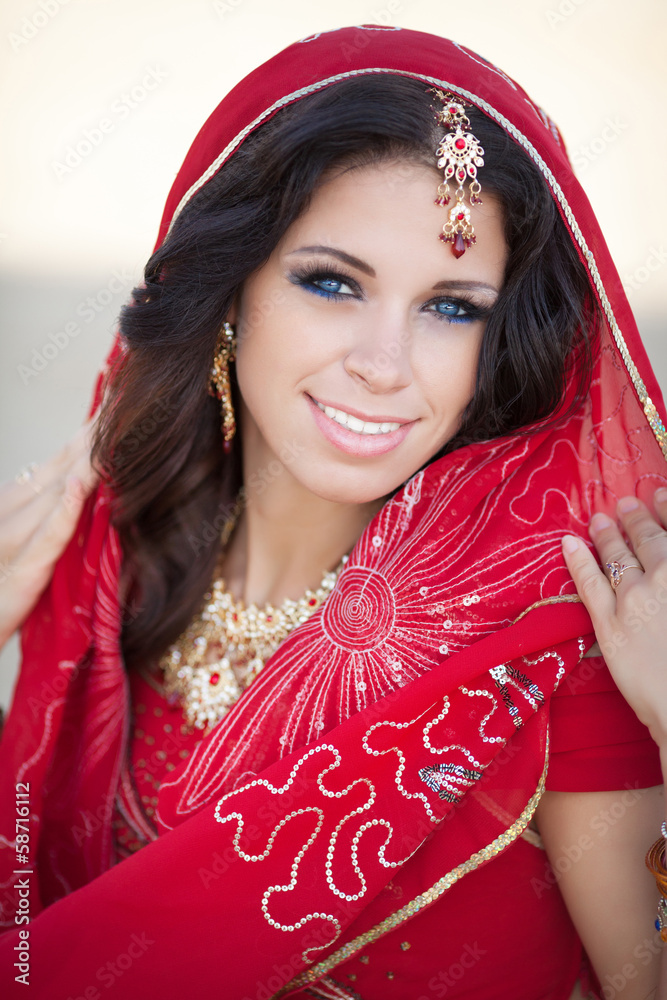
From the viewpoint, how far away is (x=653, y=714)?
90 cm

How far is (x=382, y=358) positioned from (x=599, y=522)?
0.36 metres

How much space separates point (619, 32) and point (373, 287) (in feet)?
10.7

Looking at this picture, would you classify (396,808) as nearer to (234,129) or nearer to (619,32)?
(234,129)

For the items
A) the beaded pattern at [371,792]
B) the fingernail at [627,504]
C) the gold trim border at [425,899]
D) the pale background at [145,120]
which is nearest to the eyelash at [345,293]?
the fingernail at [627,504]

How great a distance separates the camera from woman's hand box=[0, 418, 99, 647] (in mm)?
1392

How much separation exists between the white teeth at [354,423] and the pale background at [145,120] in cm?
267

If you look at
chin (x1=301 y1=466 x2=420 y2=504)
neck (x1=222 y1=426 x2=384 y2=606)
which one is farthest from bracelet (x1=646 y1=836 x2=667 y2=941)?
neck (x1=222 y1=426 x2=384 y2=606)

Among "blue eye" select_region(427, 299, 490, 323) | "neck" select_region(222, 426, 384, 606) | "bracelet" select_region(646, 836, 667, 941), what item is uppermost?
"blue eye" select_region(427, 299, 490, 323)

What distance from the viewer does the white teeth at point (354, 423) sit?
1.12 metres

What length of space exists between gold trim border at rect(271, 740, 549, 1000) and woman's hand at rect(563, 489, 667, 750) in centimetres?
15

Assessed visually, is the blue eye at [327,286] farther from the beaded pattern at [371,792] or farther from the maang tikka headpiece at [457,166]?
the beaded pattern at [371,792]

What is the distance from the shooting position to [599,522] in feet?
3.50

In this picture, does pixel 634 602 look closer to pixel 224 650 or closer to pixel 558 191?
pixel 558 191

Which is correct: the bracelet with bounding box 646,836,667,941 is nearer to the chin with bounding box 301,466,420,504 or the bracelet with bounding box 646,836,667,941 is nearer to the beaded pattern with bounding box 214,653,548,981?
the beaded pattern with bounding box 214,653,548,981
